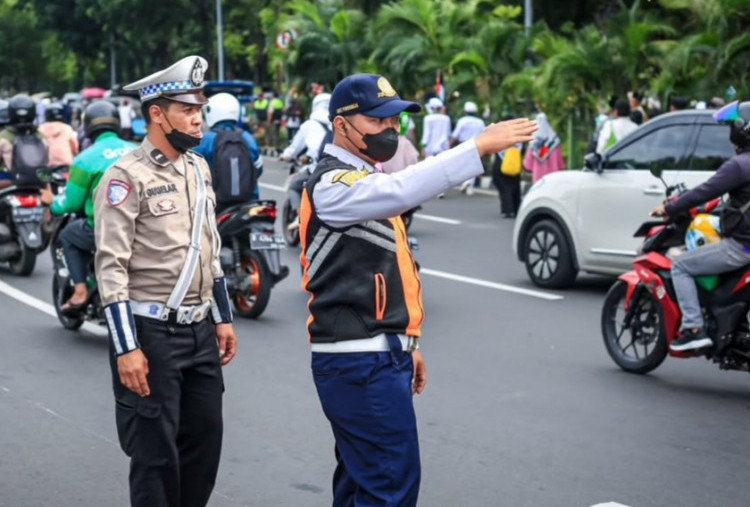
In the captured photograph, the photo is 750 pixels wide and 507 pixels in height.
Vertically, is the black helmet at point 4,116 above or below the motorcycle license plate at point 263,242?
above

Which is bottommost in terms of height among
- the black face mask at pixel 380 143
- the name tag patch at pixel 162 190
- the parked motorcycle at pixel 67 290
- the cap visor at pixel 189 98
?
the parked motorcycle at pixel 67 290

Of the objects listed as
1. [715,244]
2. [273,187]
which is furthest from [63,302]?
[273,187]

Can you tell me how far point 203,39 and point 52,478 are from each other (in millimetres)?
54906

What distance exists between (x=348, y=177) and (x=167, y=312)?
101 centimetres

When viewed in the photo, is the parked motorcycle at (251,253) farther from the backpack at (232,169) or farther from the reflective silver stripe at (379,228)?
the reflective silver stripe at (379,228)

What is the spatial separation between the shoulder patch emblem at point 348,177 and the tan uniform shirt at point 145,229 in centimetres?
90

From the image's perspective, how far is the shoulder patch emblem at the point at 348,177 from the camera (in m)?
4.33

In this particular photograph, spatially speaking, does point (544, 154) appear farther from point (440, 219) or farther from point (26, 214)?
point (26, 214)

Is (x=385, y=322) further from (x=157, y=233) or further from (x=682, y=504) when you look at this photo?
(x=682, y=504)

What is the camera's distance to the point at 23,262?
14.1 meters

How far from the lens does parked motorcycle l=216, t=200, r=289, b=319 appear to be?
36.6ft

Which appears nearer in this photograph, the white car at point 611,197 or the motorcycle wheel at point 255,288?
the motorcycle wheel at point 255,288

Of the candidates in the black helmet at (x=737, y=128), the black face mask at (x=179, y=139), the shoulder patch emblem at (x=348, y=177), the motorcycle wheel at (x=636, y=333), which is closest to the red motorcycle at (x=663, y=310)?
the motorcycle wheel at (x=636, y=333)

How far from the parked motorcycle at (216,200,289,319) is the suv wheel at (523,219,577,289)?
2.91 metres
